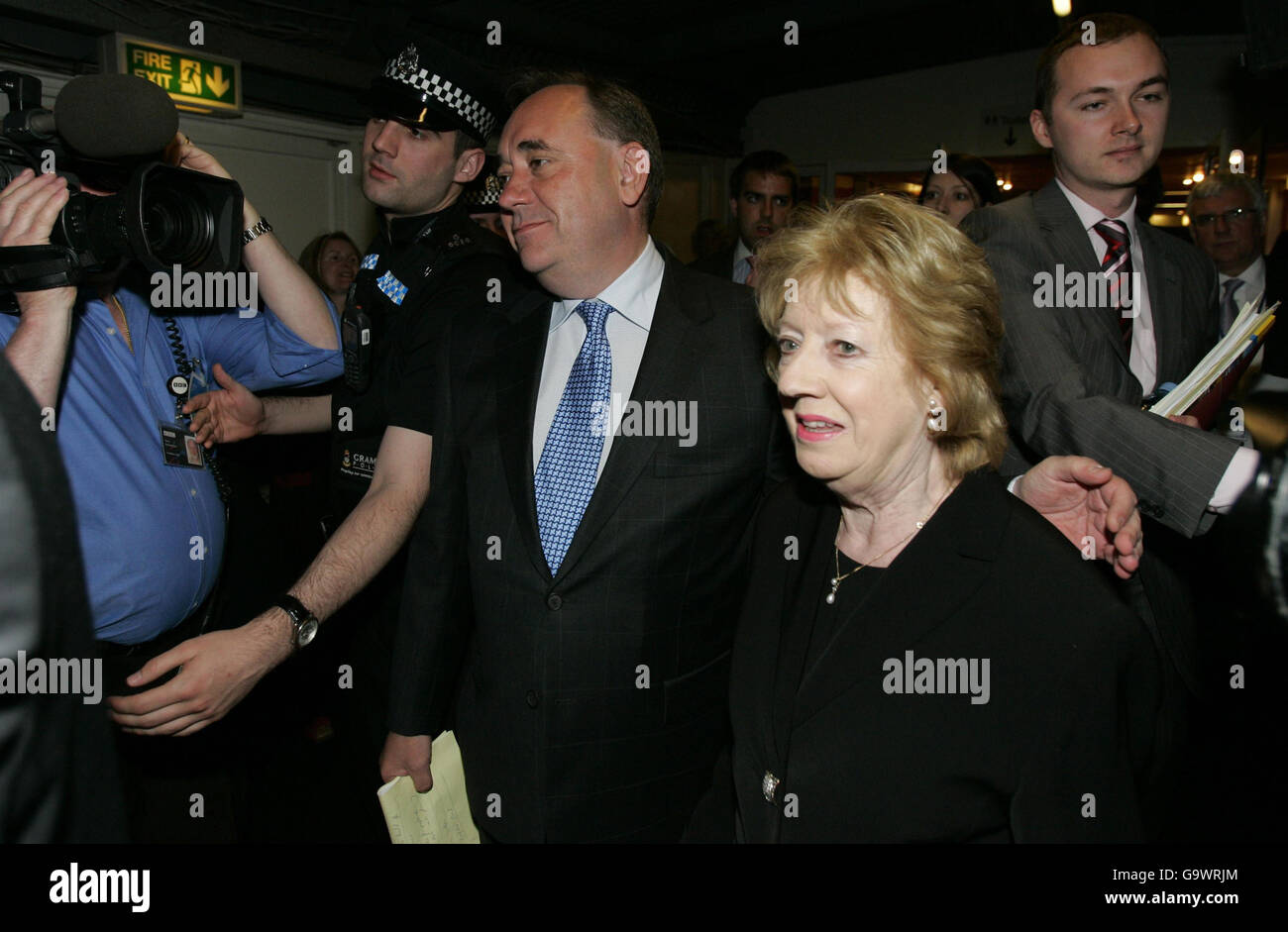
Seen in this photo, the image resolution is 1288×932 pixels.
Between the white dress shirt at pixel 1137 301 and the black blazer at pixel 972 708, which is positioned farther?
the white dress shirt at pixel 1137 301

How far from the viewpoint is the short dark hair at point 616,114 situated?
1735mm

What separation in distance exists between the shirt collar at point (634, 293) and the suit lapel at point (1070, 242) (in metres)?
0.76

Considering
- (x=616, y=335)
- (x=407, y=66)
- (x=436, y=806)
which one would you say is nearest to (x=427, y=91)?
(x=407, y=66)

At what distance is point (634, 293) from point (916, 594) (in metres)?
0.80

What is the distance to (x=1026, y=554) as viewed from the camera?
1239 millimetres

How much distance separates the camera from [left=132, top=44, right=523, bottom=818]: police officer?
183 centimetres

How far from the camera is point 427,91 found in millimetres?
2041

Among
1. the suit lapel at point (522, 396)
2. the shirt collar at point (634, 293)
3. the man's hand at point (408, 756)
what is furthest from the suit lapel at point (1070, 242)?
the man's hand at point (408, 756)

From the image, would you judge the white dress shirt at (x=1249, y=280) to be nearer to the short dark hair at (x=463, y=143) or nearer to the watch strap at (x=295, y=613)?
the short dark hair at (x=463, y=143)

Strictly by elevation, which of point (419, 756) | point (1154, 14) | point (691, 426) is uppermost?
point (1154, 14)

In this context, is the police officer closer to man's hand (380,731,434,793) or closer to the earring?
man's hand (380,731,434,793)
